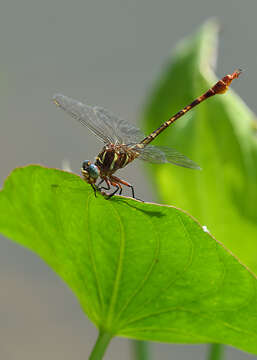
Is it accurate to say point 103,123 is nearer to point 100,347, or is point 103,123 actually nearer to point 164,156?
point 164,156

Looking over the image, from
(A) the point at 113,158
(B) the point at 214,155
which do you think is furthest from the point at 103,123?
(B) the point at 214,155

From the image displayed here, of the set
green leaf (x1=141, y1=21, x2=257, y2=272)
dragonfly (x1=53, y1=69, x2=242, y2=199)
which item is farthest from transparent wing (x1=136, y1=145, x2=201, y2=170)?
green leaf (x1=141, y1=21, x2=257, y2=272)

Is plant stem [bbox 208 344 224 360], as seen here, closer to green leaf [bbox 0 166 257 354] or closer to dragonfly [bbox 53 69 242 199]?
green leaf [bbox 0 166 257 354]

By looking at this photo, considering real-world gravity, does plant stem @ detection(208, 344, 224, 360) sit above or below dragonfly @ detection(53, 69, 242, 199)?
below

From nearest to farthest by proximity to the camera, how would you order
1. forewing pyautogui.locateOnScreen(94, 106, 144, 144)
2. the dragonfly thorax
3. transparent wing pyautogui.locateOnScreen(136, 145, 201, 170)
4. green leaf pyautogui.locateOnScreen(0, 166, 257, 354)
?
1. green leaf pyautogui.locateOnScreen(0, 166, 257, 354)
2. transparent wing pyautogui.locateOnScreen(136, 145, 201, 170)
3. the dragonfly thorax
4. forewing pyautogui.locateOnScreen(94, 106, 144, 144)

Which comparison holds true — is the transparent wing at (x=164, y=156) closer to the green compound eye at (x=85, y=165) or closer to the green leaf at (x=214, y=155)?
the green compound eye at (x=85, y=165)

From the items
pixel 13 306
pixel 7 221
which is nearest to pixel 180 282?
pixel 7 221

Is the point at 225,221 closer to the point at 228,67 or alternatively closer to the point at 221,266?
the point at 221,266
